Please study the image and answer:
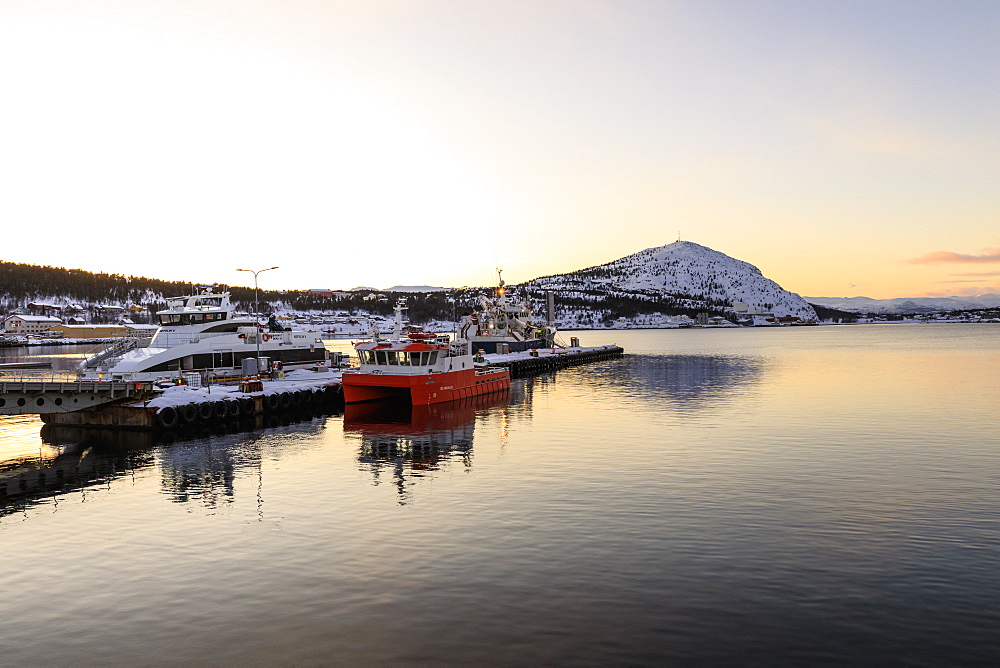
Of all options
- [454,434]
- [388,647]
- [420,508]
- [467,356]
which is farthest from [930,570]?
[467,356]

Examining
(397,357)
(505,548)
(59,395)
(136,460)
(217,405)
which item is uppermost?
(397,357)

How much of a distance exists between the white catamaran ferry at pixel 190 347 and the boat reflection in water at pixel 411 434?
15439mm

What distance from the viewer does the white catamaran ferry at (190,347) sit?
200 ft

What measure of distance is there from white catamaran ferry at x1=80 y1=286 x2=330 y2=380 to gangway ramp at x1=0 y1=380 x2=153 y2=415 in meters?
10.3

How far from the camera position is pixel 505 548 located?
2289cm

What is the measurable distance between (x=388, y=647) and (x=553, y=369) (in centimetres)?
9613

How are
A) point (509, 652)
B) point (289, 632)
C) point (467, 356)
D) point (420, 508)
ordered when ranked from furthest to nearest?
point (467, 356) < point (420, 508) < point (289, 632) < point (509, 652)

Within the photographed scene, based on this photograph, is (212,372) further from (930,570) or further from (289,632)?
(930,570)

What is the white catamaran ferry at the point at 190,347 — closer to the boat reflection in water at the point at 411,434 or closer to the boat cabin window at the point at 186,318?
the boat cabin window at the point at 186,318

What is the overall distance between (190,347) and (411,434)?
28256 millimetres

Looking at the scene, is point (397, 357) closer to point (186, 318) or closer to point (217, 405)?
point (217, 405)

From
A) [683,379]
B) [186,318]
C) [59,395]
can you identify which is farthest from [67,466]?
[683,379]

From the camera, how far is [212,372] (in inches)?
2542

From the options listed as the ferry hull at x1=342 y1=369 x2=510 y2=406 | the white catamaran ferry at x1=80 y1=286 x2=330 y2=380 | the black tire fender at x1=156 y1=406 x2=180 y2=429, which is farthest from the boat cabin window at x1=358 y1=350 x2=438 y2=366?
the black tire fender at x1=156 y1=406 x2=180 y2=429
